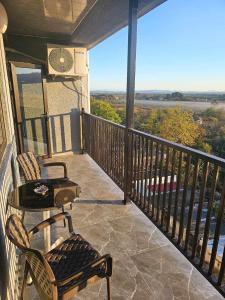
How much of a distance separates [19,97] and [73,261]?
3.90m

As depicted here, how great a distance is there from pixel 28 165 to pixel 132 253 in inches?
60.3

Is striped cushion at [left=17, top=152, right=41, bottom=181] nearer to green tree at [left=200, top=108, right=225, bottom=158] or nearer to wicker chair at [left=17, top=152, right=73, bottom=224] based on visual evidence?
wicker chair at [left=17, top=152, right=73, bottom=224]

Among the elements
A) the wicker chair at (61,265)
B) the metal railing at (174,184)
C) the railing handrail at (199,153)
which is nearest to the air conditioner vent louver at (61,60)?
the metal railing at (174,184)

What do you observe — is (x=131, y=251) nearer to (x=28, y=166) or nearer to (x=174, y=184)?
(x=174, y=184)

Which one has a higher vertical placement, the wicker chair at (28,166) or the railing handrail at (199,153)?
the railing handrail at (199,153)

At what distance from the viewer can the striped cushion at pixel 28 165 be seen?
236 cm

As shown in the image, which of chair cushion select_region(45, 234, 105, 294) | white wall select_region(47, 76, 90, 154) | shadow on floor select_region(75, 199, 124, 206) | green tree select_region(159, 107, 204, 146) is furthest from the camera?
green tree select_region(159, 107, 204, 146)

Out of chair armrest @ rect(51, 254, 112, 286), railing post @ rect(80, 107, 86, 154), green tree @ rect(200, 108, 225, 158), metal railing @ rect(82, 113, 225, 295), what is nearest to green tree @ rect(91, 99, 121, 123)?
green tree @ rect(200, 108, 225, 158)

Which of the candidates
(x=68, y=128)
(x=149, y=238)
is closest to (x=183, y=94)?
(x=68, y=128)

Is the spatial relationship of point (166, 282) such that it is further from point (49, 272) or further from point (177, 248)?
point (49, 272)

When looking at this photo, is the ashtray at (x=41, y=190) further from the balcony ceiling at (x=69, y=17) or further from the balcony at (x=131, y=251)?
the balcony ceiling at (x=69, y=17)

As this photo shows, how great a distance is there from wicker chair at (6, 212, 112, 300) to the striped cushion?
101 centimetres

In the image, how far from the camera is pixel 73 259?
4.77 feet

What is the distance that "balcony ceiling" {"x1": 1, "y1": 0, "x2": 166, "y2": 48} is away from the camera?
9.06 feet
